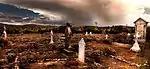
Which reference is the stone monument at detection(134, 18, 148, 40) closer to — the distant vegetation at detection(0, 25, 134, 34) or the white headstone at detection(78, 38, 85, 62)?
the distant vegetation at detection(0, 25, 134, 34)

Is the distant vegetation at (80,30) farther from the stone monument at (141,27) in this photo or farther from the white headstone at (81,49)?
the white headstone at (81,49)

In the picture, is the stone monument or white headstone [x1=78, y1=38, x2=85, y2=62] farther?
the stone monument

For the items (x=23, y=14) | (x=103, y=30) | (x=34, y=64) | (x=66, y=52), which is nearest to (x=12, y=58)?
(x=34, y=64)

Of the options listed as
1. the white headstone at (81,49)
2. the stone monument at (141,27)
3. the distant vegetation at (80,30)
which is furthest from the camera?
the distant vegetation at (80,30)

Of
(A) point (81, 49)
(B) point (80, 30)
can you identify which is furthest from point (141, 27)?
(B) point (80, 30)

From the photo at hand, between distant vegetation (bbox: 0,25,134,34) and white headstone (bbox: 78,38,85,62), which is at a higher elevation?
distant vegetation (bbox: 0,25,134,34)

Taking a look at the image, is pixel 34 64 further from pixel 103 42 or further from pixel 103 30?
pixel 103 30

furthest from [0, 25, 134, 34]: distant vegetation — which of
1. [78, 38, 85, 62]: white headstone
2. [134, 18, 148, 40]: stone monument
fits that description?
[78, 38, 85, 62]: white headstone

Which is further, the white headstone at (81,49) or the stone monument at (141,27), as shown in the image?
the stone monument at (141,27)

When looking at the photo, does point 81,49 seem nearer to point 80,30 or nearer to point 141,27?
point 141,27

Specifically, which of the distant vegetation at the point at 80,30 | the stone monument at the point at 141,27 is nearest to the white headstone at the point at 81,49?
the stone monument at the point at 141,27

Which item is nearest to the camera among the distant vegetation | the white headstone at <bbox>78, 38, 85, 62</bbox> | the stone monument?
the white headstone at <bbox>78, 38, 85, 62</bbox>
